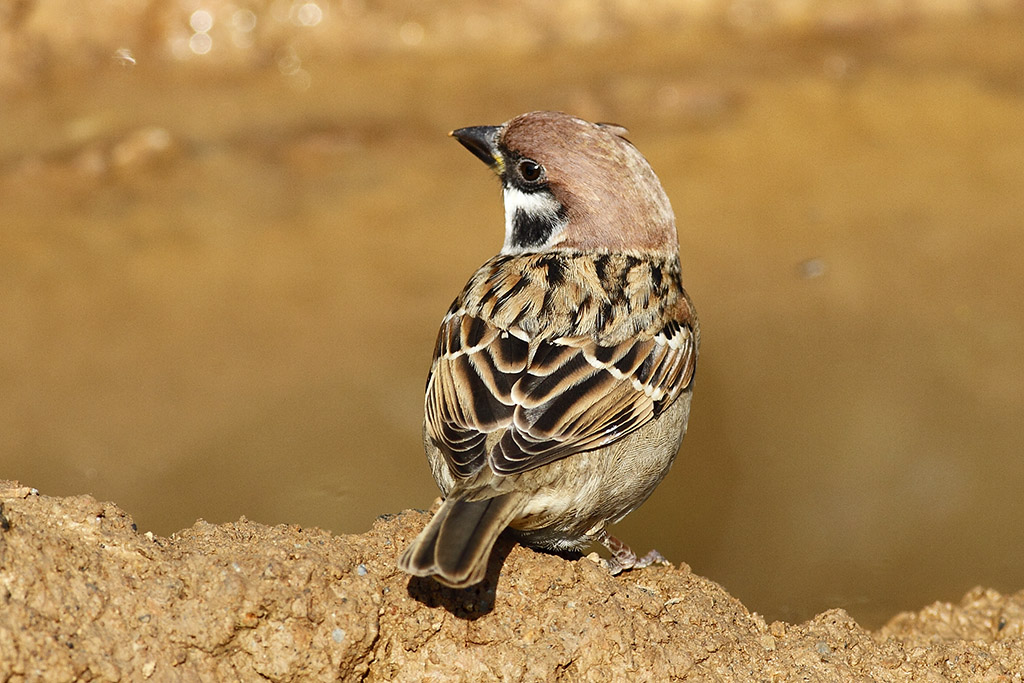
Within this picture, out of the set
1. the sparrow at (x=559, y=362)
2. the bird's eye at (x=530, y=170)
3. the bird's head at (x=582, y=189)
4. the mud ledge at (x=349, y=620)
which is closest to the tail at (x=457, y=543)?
the sparrow at (x=559, y=362)

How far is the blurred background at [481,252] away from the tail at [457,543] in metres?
1.88

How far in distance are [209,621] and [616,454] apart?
1.85 metres

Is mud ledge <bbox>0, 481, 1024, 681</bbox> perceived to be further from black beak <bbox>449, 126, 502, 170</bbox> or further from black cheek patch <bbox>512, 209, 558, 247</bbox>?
black beak <bbox>449, 126, 502, 170</bbox>

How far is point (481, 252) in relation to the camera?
6.98 metres

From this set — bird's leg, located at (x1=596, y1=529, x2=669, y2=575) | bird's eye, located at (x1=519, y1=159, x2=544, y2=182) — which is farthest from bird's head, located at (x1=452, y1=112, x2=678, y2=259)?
bird's leg, located at (x1=596, y1=529, x2=669, y2=575)

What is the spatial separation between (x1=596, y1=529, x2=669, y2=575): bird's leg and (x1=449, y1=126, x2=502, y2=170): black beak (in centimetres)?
205

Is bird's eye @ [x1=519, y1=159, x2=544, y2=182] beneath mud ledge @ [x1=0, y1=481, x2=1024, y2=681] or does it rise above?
above

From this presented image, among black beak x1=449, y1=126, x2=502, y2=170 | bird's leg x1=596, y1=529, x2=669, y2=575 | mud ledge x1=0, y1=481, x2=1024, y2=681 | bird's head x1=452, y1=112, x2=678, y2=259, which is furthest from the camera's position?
black beak x1=449, y1=126, x2=502, y2=170

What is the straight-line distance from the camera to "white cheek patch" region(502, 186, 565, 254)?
5.31 meters

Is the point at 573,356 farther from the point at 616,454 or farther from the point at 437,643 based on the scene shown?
the point at 437,643

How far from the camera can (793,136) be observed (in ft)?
26.3

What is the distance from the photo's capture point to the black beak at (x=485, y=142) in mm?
5523

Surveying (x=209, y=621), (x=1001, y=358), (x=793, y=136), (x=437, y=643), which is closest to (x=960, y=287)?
(x=1001, y=358)

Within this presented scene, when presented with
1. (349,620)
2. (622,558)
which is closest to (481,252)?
(622,558)
